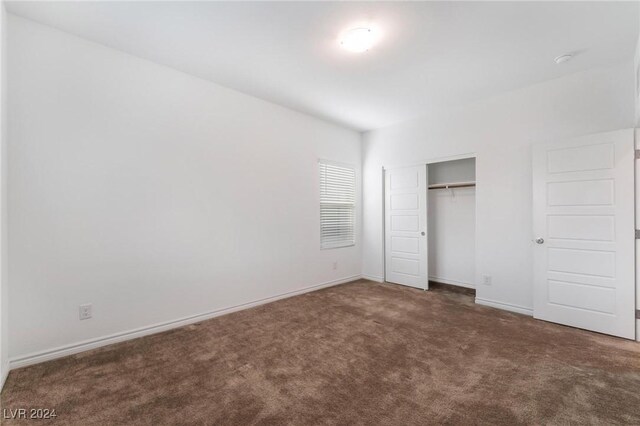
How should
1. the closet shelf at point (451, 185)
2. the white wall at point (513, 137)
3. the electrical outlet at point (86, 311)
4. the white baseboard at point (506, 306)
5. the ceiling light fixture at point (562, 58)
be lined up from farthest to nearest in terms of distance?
the closet shelf at point (451, 185) → the white baseboard at point (506, 306) → the white wall at point (513, 137) → the ceiling light fixture at point (562, 58) → the electrical outlet at point (86, 311)

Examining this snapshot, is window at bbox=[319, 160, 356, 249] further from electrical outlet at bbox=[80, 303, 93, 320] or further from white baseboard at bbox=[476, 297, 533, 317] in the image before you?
electrical outlet at bbox=[80, 303, 93, 320]

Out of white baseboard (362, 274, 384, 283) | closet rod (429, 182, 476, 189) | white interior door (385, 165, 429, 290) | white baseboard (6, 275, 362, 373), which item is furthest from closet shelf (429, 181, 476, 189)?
white baseboard (6, 275, 362, 373)

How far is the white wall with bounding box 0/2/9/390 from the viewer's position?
206cm

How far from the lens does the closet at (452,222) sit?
4.64m

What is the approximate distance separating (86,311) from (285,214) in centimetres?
250

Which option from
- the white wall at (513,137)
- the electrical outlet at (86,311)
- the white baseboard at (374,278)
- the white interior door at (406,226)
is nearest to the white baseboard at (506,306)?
the white wall at (513,137)

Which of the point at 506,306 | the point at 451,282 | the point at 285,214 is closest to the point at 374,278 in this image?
the point at 451,282

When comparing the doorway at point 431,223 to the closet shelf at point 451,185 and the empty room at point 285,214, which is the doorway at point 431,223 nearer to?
the closet shelf at point 451,185

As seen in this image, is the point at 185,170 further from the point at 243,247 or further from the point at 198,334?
the point at 198,334

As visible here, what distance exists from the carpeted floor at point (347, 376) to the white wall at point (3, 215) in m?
0.24

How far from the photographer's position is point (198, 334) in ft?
9.59

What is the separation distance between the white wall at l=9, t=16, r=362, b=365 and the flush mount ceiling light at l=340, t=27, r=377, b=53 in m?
1.69

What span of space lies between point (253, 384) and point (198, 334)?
1.17 meters

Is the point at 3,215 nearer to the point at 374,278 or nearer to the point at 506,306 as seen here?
the point at 374,278
